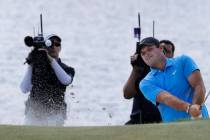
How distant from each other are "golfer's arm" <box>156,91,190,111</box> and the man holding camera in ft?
5.02

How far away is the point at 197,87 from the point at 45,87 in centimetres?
170

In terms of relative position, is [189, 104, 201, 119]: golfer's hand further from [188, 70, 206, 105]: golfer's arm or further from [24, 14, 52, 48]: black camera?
[24, 14, 52, 48]: black camera

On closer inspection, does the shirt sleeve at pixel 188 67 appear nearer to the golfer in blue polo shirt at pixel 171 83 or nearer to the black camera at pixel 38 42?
the golfer in blue polo shirt at pixel 171 83

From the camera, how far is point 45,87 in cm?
748

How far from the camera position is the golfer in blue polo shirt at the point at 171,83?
611 centimetres

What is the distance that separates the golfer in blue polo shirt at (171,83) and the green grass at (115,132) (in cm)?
93

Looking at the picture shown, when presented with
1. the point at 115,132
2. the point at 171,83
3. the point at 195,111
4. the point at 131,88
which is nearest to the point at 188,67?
the point at 171,83

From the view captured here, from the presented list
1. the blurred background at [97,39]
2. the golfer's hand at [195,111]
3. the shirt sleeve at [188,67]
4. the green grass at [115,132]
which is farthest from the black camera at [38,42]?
the blurred background at [97,39]

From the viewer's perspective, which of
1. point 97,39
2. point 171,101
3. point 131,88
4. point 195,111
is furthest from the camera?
point 97,39

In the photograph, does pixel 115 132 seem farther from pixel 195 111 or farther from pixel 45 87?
pixel 45 87

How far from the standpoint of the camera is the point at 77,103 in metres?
13.0

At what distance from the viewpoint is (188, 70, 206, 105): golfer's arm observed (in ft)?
20.0

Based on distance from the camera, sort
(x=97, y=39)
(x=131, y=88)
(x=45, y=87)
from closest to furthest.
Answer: (x=131, y=88) < (x=45, y=87) < (x=97, y=39)

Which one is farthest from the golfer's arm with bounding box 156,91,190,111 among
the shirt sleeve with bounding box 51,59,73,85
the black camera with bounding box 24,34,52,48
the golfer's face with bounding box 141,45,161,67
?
the black camera with bounding box 24,34,52,48
